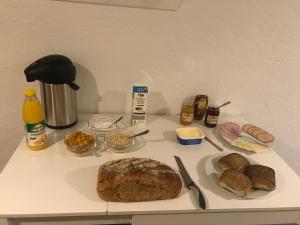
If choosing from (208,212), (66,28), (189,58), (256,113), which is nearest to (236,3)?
(189,58)

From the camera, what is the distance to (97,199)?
72 centimetres

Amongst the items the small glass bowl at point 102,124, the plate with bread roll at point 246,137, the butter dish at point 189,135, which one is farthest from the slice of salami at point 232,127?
the small glass bowl at point 102,124

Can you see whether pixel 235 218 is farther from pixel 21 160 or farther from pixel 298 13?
pixel 298 13

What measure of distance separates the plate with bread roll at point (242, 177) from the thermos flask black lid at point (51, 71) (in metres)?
0.62

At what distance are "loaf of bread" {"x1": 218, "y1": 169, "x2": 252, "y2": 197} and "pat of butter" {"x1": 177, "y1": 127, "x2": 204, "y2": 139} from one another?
248 millimetres

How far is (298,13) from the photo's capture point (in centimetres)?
111

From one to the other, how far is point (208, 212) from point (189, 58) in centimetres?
67

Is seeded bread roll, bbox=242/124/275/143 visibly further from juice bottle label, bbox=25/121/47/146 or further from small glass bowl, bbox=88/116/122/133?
juice bottle label, bbox=25/121/47/146

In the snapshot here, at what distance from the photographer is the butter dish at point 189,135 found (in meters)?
1.00

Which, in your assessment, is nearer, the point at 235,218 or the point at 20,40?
the point at 235,218

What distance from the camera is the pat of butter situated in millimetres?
1020

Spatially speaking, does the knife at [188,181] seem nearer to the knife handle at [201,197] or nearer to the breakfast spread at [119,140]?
the knife handle at [201,197]

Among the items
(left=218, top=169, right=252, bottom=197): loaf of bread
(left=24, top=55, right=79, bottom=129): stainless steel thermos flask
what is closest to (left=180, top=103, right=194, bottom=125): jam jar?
(left=218, top=169, right=252, bottom=197): loaf of bread

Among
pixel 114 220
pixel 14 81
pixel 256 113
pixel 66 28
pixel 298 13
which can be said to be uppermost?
pixel 298 13
